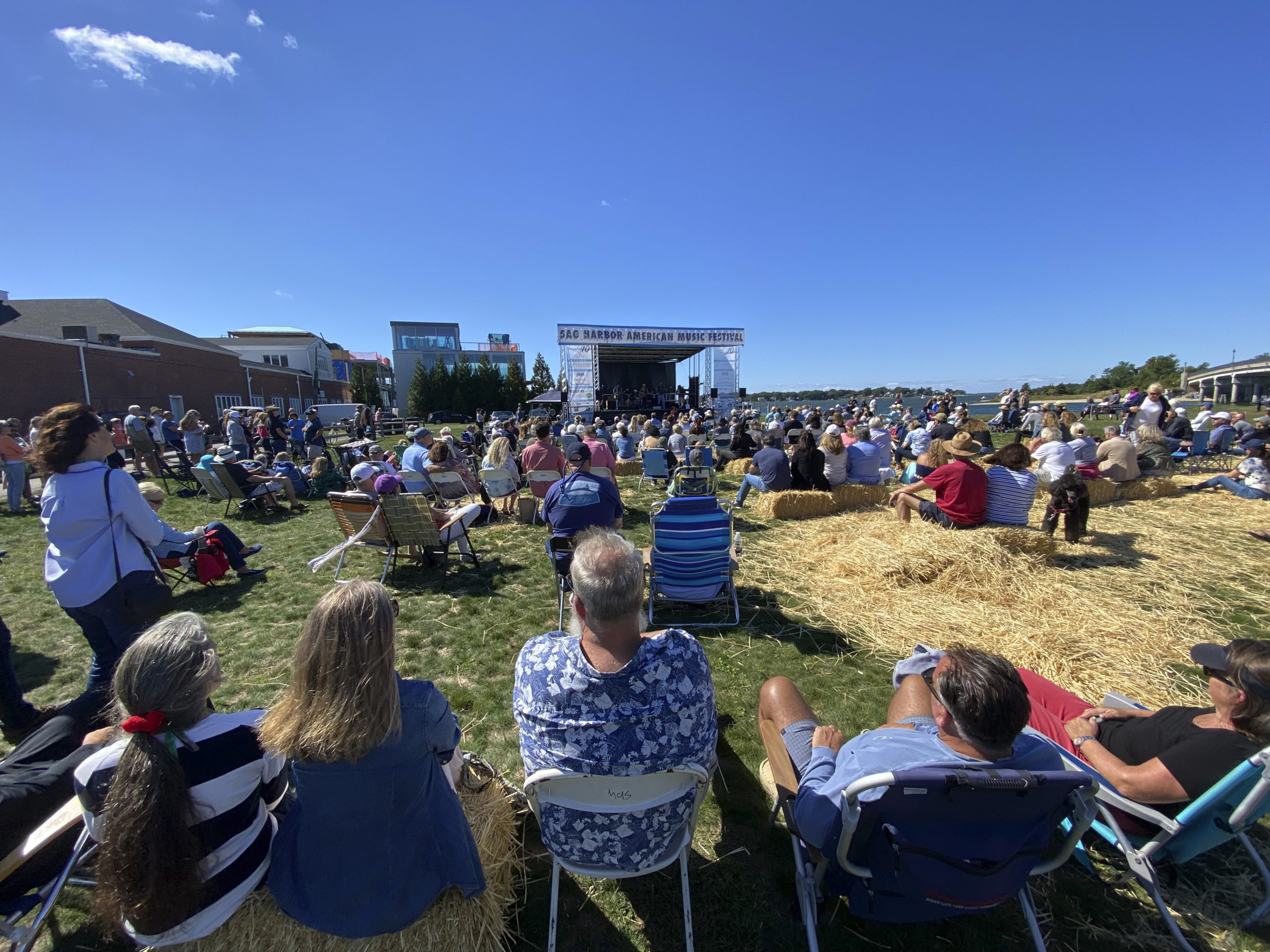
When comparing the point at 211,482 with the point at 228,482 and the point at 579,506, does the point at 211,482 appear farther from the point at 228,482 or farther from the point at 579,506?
the point at 579,506

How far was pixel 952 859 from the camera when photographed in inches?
59.0

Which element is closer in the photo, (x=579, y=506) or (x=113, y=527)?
(x=113, y=527)

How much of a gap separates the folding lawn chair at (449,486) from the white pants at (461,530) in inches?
61.7

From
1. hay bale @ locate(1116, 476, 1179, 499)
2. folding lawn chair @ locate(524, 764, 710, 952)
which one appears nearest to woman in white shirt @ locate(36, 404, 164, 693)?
folding lawn chair @ locate(524, 764, 710, 952)

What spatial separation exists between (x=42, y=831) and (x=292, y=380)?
4881 centimetres

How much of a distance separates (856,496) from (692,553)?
5108 mm

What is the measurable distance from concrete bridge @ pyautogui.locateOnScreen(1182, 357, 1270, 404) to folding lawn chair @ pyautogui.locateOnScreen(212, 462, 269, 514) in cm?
4791

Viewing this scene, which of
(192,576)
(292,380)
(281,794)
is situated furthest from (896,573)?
(292,380)

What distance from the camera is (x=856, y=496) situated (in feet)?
26.9

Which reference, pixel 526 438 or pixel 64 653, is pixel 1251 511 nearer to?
pixel 526 438

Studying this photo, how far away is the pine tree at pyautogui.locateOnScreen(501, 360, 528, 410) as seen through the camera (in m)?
45.3

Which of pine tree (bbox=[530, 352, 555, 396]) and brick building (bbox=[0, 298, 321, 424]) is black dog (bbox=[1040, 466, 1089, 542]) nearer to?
brick building (bbox=[0, 298, 321, 424])

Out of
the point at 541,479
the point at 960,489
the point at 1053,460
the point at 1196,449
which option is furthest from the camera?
the point at 1196,449

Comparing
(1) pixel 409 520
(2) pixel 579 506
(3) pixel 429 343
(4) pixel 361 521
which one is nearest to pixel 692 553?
(2) pixel 579 506
